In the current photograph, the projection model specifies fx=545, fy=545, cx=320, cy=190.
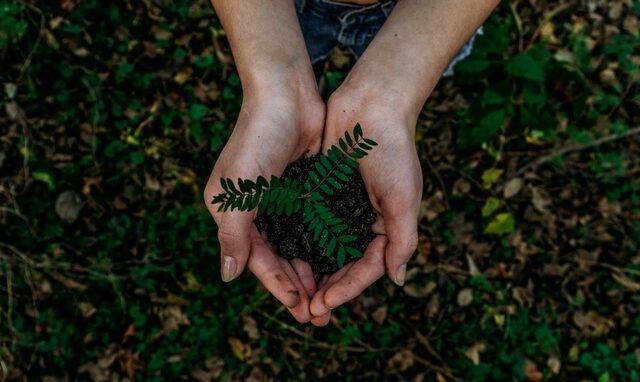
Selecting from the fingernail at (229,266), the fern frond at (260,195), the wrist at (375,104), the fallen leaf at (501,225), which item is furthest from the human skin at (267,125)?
A: the fallen leaf at (501,225)

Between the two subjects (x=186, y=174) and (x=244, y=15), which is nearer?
(x=244, y=15)

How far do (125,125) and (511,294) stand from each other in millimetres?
3240

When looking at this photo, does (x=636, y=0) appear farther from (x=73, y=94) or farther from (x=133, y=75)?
(x=73, y=94)

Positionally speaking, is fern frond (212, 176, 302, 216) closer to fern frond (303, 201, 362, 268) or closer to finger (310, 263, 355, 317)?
fern frond (303, 201, 362, 268)

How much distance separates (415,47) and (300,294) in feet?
4.41

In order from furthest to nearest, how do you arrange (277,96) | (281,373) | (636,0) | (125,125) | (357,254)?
(636,0)
(125,125)
(281,373)
(277,96)
(357,254)

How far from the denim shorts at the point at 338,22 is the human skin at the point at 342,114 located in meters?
0.26

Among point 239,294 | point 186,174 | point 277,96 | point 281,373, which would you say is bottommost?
point 281,373

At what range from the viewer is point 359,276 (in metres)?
2.66

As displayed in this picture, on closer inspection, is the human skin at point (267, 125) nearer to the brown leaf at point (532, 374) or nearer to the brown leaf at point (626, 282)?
the brown leaf at point (532, 374)

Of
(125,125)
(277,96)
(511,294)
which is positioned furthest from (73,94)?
(511,294)

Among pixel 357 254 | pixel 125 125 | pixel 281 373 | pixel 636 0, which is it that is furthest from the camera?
pixel 636 0

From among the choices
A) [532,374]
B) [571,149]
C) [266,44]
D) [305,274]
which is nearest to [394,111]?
[266,44]

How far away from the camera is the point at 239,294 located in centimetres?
400
